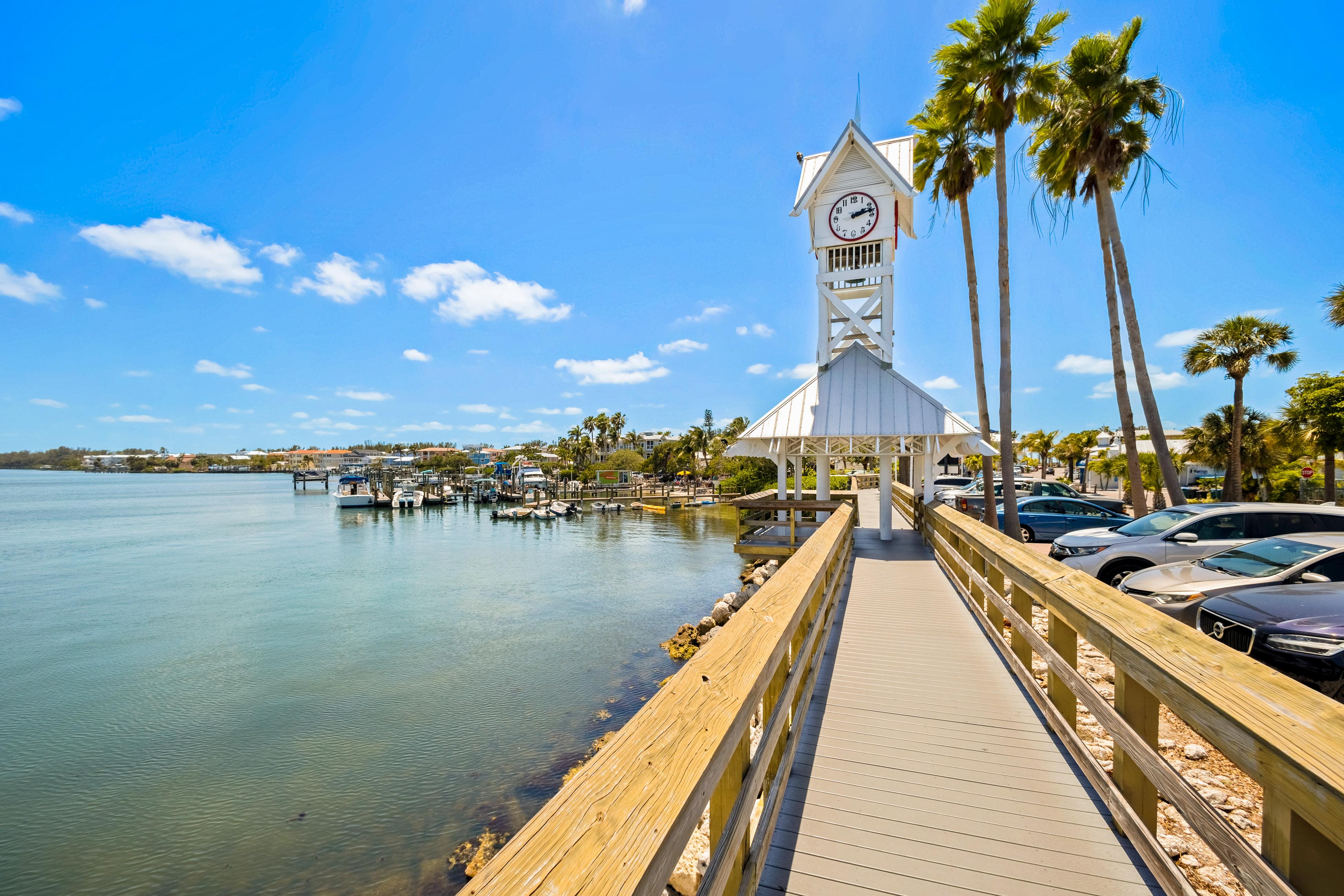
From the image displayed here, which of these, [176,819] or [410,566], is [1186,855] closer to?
[176,819]

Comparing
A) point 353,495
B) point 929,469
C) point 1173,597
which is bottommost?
point 353,495

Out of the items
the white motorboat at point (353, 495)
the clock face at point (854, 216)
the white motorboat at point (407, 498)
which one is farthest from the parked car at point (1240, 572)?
the white motorboat at point (353, 495)

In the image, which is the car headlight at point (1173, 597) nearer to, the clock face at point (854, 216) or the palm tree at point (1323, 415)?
the clock face at point (854, 216)

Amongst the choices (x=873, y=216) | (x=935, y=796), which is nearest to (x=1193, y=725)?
(x=935, y=796)

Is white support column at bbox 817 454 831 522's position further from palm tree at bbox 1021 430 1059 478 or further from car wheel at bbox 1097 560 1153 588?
palm tree at bbox 1021 430 1059 478

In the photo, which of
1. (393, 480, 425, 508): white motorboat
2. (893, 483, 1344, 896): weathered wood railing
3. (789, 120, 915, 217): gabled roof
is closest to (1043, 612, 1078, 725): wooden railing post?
(893, 483, 1344, 896): weathered wood railing

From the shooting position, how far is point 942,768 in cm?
342

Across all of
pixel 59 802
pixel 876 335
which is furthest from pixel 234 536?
pixel 876 335

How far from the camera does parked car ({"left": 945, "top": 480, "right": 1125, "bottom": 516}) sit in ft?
54.9

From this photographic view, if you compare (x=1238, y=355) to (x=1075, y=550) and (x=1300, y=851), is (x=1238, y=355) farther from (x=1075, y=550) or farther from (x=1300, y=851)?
(x=1300, y=851)

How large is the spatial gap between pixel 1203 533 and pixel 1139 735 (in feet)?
31.0

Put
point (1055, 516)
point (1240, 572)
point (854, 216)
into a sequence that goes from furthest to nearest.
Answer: point (1055, 516)
point (854, 216)
point (1240, 572)

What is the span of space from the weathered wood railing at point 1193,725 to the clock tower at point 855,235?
32.9 feet

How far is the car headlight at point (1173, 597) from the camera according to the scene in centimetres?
660
